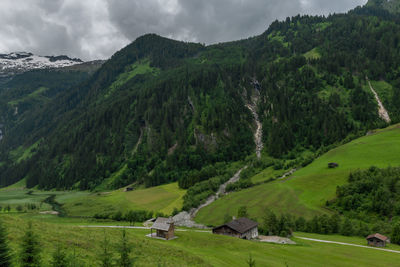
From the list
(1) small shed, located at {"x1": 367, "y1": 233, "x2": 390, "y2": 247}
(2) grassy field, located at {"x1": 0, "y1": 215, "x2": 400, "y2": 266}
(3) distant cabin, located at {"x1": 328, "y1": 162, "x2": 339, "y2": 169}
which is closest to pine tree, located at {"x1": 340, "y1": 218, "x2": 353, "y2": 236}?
(1) small shed, located at {"x1": 367, "y1": 233, "x2": 390, "y2": 247}

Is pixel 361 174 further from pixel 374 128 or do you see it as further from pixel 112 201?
pixel 112 201

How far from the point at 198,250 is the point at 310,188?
78121 millimetres

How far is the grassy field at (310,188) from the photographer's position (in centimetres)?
10762

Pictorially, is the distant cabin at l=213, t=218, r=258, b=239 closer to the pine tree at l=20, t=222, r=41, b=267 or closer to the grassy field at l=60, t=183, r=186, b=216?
the grassy field at l=60, t=183, r=186, b=216

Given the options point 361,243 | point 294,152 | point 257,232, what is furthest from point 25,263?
point 294,152

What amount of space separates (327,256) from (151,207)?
8966 cm

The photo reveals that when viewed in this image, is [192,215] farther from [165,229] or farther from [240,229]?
[165,229]

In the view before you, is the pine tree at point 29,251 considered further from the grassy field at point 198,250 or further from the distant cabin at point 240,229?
the distant cabin at point 240,229

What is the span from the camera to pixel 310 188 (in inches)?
4717

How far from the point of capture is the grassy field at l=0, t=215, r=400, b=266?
41781 mm

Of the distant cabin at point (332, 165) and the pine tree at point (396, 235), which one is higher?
the distant cabin at point (332, 165)

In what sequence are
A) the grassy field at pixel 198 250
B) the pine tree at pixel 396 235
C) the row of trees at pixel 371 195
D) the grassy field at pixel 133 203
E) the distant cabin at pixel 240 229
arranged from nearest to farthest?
the grassy field at pixel 198 250, the pine tree at pixel 396 235, the distant cabin at pixel 240 229, the row of trees at pixel 371 195, the grassy field at pixel 133 203

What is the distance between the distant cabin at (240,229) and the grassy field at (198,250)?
27.3 ft

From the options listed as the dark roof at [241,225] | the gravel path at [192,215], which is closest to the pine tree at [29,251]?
the dark roof at [241,225]
